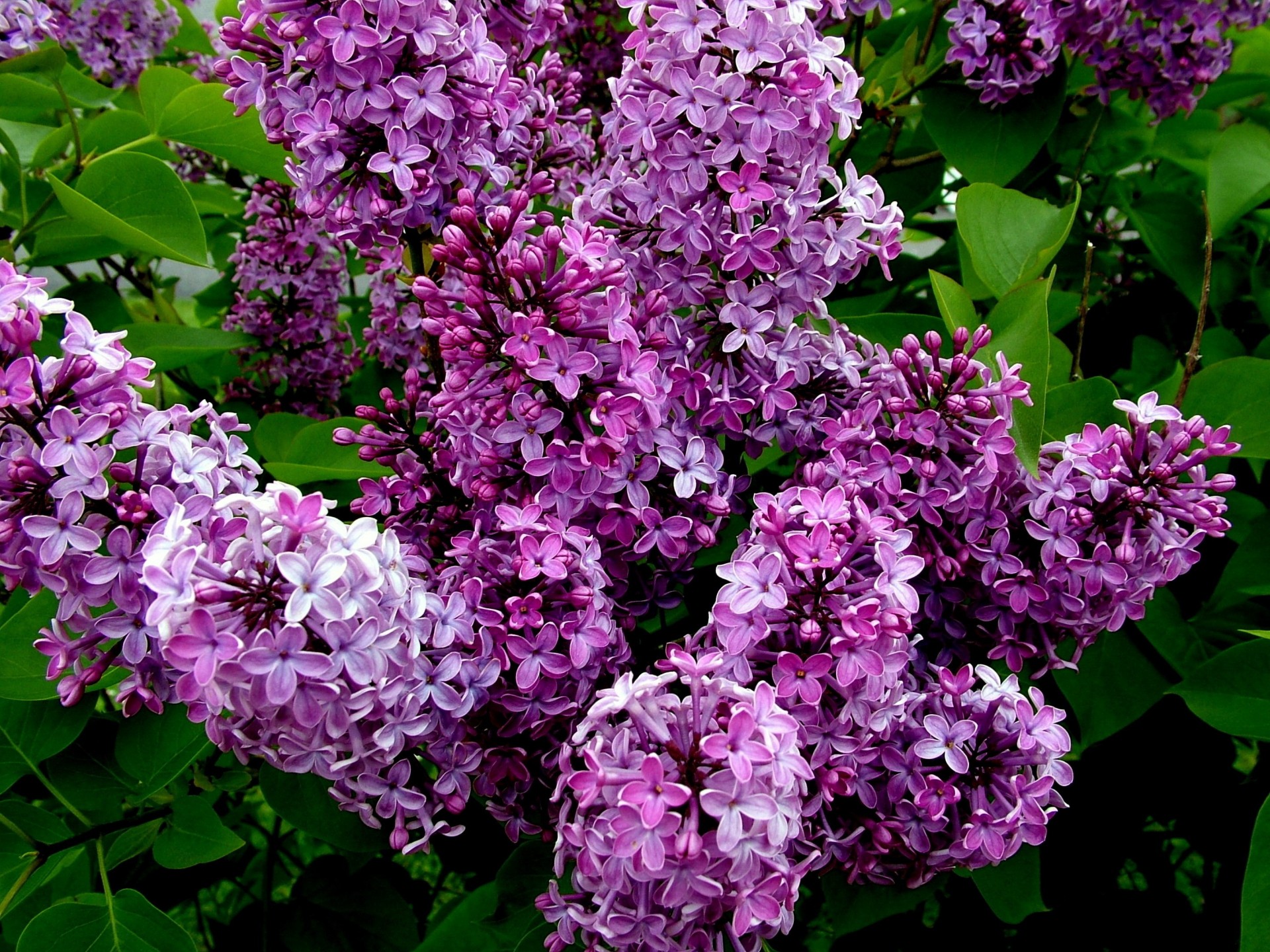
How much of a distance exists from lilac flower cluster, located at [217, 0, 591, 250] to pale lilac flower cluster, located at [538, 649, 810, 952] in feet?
1.84

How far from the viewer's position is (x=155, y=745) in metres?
1.14

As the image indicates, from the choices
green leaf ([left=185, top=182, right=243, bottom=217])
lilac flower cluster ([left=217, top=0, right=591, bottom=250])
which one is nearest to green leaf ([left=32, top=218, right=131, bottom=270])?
green leaf ([left=185, top=182, right=243, bottom=217])

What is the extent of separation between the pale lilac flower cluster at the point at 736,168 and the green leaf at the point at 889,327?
8.2 inches

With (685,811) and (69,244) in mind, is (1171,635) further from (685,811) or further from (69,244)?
(69,244)

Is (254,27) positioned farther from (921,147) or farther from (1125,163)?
(1125,163)

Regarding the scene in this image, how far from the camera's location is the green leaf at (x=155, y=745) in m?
1.13

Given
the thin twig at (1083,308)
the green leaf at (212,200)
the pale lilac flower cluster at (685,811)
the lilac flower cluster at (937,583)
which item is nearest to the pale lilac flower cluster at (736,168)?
the lilac flower cluster at (937,583)

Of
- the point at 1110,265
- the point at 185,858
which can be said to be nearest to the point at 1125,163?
the point at 1110,265

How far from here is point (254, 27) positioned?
41.1 inches

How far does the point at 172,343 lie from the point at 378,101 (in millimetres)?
721

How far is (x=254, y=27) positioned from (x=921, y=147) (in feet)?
3.99

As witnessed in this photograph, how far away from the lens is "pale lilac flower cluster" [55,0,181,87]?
2.04 m

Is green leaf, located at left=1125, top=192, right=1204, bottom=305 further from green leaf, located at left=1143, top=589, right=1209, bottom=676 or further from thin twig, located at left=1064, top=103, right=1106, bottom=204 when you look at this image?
green leaf, located at left=1143, top=589, right=1209, bottom=676

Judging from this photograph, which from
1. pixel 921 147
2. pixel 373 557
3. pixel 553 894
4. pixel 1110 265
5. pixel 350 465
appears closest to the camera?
pixel 373 557
